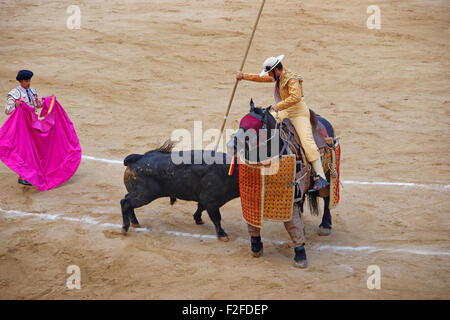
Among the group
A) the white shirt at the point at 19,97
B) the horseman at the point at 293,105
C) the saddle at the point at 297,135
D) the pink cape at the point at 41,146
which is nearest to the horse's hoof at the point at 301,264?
the horseman at the point at 293,105

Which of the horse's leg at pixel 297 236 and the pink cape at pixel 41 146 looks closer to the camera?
the horse's leg at pixel 297 236

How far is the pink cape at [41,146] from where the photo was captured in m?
7.95

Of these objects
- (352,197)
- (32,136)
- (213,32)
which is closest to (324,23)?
(213,32)

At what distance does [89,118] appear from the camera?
11.0 meters

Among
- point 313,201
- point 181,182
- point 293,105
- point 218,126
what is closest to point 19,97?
point 181,182

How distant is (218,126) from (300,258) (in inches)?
205

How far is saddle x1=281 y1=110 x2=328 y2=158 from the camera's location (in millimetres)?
6008

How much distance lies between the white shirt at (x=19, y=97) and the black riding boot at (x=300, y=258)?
4605mm

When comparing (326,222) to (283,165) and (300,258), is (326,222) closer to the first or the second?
(300,258)

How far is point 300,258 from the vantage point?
5.99 metres

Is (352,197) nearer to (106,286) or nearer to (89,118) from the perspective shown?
(106,286)

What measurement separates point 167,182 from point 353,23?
1096 cm

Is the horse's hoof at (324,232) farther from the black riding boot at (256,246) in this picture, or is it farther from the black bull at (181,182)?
the black bull at (181,182)

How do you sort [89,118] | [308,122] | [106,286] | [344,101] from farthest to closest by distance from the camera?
1. [344,101]
2. [89,118]
3. [308,122]
4. [106,286]
